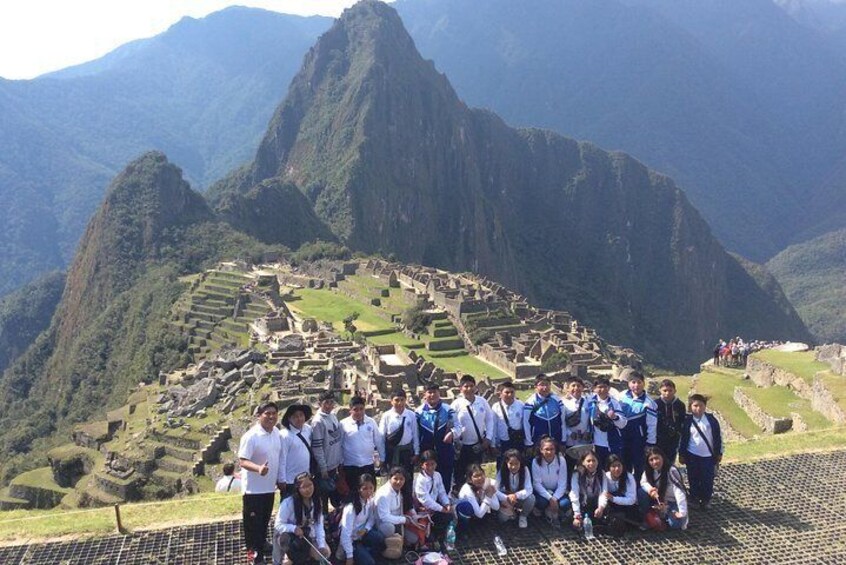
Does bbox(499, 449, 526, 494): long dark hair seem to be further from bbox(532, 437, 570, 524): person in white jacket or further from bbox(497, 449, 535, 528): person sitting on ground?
bbox(532, 437, 570, 524): person in white jacket

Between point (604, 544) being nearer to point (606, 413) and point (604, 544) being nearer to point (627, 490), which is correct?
point (627, 490)

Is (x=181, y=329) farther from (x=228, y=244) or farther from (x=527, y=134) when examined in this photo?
(x=527, y=134)

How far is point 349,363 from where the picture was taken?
28.6 m

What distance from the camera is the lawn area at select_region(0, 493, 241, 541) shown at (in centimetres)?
920

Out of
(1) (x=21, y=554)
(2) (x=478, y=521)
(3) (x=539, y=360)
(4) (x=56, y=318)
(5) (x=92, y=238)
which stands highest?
(2) (x=478, y=521)

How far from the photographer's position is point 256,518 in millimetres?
8289

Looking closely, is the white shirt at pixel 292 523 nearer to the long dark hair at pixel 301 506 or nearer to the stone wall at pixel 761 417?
the long dark hair at pixel 301 506

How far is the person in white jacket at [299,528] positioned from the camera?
25.8ft

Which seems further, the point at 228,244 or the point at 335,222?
the point at 335,222

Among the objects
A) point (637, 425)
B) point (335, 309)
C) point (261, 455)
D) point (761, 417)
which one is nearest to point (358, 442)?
point (261, 455)

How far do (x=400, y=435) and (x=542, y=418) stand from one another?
1.98 m

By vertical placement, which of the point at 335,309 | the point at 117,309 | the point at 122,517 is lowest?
the point at 117,309

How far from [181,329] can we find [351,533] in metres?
44.5

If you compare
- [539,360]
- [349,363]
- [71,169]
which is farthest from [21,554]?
[71,169]
